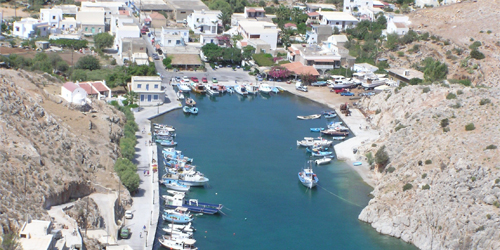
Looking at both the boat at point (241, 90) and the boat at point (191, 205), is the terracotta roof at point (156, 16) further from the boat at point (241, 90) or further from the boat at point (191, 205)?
the boat at point (191, 205)

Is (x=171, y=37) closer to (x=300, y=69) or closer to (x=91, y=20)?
(x=91, y=20)

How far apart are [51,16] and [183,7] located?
21974mm

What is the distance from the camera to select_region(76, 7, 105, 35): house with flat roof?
101125 millimetres

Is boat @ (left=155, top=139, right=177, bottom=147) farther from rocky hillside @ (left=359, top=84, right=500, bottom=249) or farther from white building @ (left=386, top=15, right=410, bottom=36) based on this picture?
white building @ (left=386, top=15, right=410, bottom=36)

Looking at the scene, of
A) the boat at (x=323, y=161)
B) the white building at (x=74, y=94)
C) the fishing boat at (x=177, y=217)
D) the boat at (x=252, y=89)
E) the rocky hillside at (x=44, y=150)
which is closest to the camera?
the rocky hillside at (x=44, y=150)

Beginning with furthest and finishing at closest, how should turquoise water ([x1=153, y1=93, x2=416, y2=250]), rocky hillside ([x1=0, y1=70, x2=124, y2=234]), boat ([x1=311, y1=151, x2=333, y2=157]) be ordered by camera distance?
boat ([x1=311, y1=151, x2=333, y2=157]) → turquoise water ([x1=153, y1=93, x2=416, y2=250]) → rocky hillside ([x1=0, y1=70, x2=124, y2=234])

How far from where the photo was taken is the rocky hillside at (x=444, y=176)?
4847 centimetres

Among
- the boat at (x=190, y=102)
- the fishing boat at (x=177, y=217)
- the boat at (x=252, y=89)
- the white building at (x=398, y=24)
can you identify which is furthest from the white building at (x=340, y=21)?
the fishing boat at (x=177, y=217)

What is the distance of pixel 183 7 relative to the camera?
378 ft

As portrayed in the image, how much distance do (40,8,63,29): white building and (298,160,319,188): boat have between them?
5406cm

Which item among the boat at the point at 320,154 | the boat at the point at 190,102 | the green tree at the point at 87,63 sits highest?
the green tree at the point at 87,63

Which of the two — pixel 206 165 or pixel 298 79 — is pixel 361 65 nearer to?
pixel 298 79

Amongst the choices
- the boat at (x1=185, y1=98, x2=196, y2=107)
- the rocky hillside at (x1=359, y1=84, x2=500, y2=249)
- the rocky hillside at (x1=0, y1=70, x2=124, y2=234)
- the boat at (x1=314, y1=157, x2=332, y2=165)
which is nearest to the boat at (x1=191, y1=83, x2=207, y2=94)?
the boat at (x1=185, y1=98, x2=196, y2=107)

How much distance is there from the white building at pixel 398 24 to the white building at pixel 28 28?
46421 millimetres
